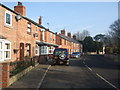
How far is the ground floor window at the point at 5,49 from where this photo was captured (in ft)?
43.2

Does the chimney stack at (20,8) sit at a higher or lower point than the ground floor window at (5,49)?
higher

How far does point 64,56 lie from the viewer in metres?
20.7

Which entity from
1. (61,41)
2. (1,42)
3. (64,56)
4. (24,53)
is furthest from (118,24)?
(1,42)

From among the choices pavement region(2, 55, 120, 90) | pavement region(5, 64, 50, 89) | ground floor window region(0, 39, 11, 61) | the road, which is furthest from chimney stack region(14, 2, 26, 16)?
pavement region(5, 64, 50, 89)

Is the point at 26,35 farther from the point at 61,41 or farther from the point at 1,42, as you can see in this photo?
the point at 61,41

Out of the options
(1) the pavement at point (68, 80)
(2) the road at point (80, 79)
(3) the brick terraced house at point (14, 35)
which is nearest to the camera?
(1) the pavement at point (68, 80)

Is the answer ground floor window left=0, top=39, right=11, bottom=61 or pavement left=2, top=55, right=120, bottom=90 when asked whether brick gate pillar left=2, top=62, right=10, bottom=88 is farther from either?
ground floor window left=0, top=39, right=11, bottom=61

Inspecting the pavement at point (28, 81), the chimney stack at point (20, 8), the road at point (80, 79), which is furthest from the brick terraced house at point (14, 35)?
the road at point (80, 79)

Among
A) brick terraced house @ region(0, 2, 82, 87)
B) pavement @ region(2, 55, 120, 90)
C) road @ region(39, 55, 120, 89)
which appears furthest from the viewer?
brick terraced house @ region(0, 2, 82, 87)

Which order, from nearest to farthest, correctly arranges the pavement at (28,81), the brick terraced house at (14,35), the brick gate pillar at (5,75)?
the brick gate pillar at (5,75)
the pavement at (28,81)
the brick terraced house at (14,35)

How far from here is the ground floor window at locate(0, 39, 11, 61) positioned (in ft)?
43.2

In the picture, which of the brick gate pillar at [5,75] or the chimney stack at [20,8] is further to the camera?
the chimney stack at [20,8]

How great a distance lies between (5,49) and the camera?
13.8 m

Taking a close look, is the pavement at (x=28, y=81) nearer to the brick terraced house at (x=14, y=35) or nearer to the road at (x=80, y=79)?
the road at (x=80, y=79)
